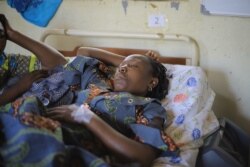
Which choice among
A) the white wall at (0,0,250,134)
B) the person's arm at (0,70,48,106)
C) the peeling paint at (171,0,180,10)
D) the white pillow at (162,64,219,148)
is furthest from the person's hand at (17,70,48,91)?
the peeling paint at (171,0,180,10)

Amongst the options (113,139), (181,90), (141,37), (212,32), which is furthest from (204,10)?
(113,139)

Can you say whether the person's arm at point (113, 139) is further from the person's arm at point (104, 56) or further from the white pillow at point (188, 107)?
the person's arm at point (104, 56)

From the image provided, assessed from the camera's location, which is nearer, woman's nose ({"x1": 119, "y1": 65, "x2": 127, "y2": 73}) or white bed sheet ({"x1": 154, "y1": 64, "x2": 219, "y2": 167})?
white bed sheet ({"x1": 154, "y1": 64, "x2": 219, "y2": 167})

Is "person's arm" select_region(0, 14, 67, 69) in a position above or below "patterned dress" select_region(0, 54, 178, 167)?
above

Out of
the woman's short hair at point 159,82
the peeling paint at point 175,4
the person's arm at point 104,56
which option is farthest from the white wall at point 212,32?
the woman's short hair at point 159,82

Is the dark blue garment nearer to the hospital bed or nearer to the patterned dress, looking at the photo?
the hospital bed

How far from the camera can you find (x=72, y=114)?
131 cm

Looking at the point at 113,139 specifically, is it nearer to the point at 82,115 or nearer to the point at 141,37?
the point at 82,115

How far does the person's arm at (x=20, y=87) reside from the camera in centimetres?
168

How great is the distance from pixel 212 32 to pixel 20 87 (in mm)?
1218

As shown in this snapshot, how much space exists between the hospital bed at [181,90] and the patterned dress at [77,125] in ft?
0.39

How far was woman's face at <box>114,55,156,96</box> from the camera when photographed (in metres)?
1.58

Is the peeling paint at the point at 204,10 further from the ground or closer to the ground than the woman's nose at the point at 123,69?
further from the ground

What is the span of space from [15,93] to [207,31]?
4.03ft
